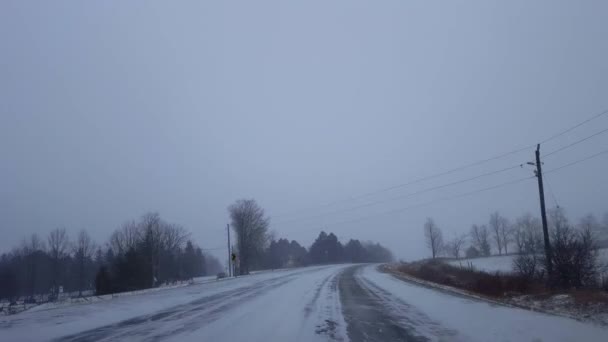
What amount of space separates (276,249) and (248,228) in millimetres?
44085

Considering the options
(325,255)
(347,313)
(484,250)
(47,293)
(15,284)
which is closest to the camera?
(347,313)

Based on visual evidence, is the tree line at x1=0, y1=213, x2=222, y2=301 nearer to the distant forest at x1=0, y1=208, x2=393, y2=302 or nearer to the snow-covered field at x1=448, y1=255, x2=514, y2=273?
the distant forest at x1=0, y1=208, x2=393, y2=302

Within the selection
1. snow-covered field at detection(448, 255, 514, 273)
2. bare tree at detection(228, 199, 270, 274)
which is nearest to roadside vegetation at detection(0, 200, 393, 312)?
bare tree at detection(228, 199, 270, 274)

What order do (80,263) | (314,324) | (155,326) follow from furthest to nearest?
(80,263) < (314,324) < (155,326)

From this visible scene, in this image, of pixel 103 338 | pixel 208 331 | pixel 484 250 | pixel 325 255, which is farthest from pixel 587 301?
pixel 325 255

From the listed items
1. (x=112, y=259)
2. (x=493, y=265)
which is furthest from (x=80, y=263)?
(x=493, y=265)

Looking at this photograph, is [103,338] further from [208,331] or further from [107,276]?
[107,276]

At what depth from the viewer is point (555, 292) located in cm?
1934

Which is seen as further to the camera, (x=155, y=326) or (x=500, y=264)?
(x=500, y=264)

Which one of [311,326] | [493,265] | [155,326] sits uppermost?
[155,326]

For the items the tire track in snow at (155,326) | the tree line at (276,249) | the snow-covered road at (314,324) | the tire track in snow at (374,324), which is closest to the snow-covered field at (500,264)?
→ the snow-covered road at (314,324)

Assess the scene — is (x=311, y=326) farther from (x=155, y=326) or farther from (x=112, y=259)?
(x=112, y=259)

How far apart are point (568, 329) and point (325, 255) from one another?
136m

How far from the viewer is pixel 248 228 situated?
94.0 metres
